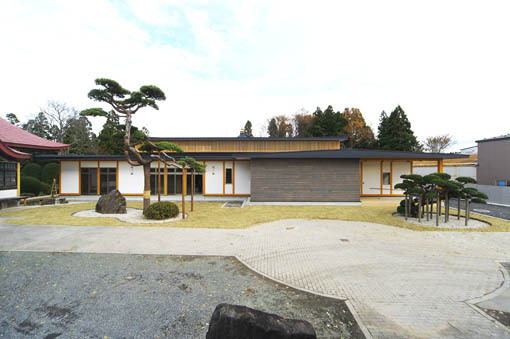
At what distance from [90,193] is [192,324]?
19.2m

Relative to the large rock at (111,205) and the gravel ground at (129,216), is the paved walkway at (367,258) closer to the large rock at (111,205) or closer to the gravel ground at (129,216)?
the gravel ground at (129,216)

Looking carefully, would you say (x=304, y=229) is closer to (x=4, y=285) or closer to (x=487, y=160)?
(x=4, y=285)

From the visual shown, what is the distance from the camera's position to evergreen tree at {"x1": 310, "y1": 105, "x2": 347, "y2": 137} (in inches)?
1756

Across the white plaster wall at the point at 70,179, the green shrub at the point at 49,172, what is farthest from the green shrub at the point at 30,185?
the white plaster wall at the point at 70,179

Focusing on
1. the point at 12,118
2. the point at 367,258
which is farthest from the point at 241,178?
the point at 12,118

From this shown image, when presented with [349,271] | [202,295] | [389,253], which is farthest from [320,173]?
[202,295]

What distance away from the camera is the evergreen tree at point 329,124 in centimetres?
4460

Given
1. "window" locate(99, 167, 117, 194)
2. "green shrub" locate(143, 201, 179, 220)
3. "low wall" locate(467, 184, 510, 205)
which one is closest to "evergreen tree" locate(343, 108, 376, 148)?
"low wall" locate(467, 184, 510, 205)

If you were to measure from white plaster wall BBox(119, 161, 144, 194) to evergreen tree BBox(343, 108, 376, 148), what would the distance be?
3765 cm

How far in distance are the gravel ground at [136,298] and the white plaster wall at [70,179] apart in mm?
14588

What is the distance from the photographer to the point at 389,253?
6.61 m

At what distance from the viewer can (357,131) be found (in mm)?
45438

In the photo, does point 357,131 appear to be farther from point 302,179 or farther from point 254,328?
point 254,328

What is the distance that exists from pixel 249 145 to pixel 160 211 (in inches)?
532
